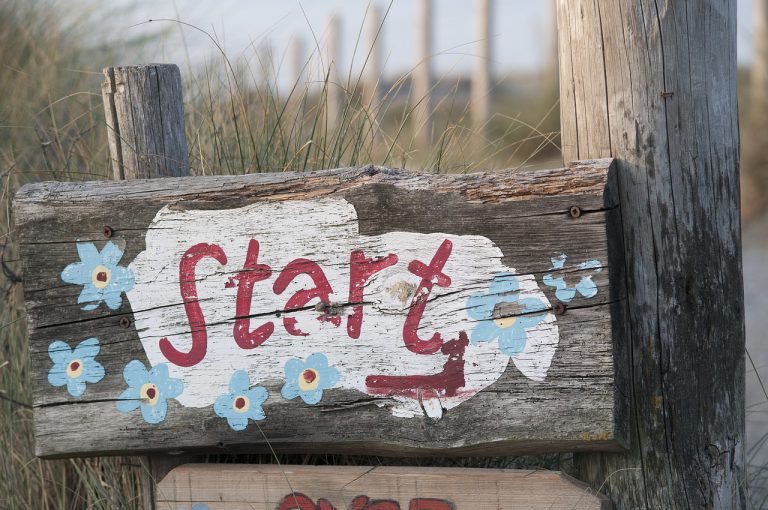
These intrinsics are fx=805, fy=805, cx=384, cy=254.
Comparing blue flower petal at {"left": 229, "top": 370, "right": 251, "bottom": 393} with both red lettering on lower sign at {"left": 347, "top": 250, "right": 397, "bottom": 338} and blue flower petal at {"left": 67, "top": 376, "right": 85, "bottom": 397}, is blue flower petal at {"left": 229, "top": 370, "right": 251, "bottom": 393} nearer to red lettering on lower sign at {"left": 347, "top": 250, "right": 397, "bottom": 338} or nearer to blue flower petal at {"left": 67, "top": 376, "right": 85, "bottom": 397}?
red lettering on lower sign at {"left": 347, "top": 250, "right": 397, "bottom": 338}

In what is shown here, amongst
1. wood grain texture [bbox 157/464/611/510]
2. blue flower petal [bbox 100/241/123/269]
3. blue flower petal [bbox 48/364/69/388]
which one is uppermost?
blue flower petal [bbox 100/241/123/269]

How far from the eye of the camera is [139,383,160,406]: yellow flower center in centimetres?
195

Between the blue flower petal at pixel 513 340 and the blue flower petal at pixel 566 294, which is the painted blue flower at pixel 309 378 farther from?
the blue flower petal at pixel 566 294

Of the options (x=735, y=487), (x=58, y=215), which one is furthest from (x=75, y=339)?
(x=735, y=487)

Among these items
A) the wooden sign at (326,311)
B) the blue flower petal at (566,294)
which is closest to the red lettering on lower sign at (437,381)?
the wooden sign at (326,311)

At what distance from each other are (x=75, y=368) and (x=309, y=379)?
2.02 ft

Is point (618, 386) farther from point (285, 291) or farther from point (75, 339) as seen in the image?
point (75, 339)

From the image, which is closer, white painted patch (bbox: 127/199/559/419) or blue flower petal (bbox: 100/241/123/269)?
white painted patch (bbox: 127/199/559/419)

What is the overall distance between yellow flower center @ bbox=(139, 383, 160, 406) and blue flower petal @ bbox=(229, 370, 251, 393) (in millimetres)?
196

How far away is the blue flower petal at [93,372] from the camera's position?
6.51 feet

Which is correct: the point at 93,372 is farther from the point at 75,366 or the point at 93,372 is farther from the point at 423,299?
the point at 423,299

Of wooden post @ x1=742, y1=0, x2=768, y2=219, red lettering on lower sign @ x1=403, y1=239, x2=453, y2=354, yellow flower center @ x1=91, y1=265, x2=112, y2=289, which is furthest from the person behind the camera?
wooden post @ x1=742, y1=0, x2=768, y2=219

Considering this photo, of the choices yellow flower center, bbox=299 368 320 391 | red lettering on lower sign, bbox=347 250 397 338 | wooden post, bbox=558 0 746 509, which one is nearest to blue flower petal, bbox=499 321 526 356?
wooden post, bbox=558 0 746 509

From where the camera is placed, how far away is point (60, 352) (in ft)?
6.58
